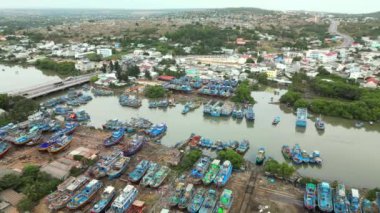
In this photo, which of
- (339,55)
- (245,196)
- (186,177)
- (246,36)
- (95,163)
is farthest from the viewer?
(246,36)

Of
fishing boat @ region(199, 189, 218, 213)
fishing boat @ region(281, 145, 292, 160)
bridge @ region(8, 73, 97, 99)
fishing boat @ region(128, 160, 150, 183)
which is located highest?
bridge @ region(8, 73, 97, 99)

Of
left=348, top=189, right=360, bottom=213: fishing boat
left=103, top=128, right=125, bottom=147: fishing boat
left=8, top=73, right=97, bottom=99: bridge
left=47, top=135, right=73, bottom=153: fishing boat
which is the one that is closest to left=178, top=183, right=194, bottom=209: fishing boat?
left=103, top=128, right=125, bottom=147: fishing boat

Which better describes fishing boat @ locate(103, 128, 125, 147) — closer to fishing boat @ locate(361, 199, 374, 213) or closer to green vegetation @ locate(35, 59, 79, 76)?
fishing boat @ locate(361, 199, 374, 213)

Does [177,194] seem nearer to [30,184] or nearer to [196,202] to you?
[196,202]

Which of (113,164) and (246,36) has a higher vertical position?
(246,36)

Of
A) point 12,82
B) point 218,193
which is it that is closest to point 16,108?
point 12,82

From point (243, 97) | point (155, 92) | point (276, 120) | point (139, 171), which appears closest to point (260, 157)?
point (139, 171)

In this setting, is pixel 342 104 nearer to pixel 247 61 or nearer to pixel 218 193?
pixel 218 193
